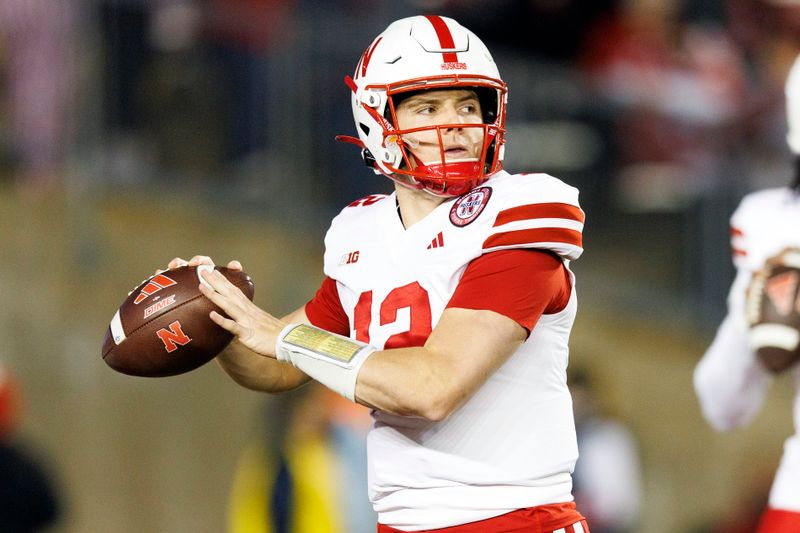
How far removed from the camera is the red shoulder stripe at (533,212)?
10.7 feet

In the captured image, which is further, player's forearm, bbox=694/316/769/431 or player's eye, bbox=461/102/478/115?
player's forearm, bbox=694/316/769/431

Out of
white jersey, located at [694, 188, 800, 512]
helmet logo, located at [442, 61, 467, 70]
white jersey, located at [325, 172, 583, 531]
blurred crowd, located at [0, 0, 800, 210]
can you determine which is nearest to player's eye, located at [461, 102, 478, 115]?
helmet logo, located at [442, 61, 467, 70]

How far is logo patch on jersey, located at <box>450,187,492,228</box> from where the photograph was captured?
3346mm

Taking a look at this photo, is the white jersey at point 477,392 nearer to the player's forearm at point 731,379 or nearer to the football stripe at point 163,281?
the football stripe at point 163,281

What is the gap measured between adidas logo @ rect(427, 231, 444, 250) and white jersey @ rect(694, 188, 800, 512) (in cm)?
102

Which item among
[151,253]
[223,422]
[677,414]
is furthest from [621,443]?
[151,253]

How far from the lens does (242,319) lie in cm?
338

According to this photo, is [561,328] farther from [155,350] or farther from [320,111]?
[320,111]

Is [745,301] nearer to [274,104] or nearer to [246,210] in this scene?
[274,104]

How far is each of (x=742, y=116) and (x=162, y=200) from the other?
3.45m

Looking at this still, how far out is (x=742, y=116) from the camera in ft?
27.3

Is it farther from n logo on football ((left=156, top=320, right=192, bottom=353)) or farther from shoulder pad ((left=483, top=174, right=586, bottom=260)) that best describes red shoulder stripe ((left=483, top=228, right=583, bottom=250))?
n logo on football ((left=156, top=320, right=192, bottom=353))

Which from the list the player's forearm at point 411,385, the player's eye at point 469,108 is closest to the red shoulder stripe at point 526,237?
the player's forearm at point 411,385

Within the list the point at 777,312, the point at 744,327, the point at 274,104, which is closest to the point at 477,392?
the point at 777,312
